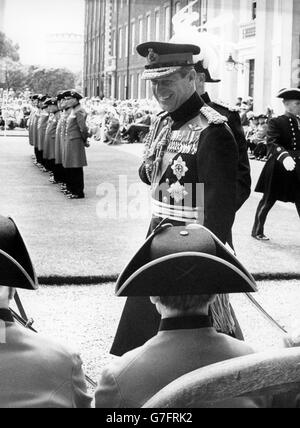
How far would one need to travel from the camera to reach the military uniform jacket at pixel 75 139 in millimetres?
13758

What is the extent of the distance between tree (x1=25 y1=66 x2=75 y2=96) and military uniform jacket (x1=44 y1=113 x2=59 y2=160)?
2.79 meters

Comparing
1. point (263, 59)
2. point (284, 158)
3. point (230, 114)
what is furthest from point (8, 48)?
point (263, 59)

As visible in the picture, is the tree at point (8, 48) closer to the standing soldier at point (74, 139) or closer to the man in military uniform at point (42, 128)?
the standing soldier at point (74, 139)

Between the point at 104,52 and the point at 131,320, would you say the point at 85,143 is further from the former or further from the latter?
the point at 131,320

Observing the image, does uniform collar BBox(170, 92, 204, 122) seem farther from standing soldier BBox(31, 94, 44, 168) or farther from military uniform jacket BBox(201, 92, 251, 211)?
standing soldier BBox(31, 94, 44, 168)

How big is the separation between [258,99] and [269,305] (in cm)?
1886

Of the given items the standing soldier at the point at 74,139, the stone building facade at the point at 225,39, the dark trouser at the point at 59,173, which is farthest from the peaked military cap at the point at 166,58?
the dark trouser at the point at 59,173

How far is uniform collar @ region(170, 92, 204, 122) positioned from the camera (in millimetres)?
3539

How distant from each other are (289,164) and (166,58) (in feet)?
16.0

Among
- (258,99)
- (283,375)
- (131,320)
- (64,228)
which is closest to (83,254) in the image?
(64,228)

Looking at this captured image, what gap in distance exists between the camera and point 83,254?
770 centimetres

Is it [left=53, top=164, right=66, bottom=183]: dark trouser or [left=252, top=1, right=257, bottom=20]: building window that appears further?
[left=252, top=1, right=257, bottom=20]: building window

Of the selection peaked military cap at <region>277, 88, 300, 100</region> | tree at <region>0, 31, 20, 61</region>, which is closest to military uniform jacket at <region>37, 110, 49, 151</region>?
tree at <region>0, 31, 20, 61</region>

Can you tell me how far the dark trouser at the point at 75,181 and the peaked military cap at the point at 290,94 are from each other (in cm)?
562
